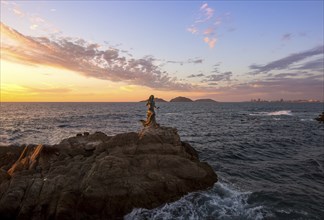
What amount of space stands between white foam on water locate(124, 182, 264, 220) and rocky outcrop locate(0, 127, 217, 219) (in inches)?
18.5

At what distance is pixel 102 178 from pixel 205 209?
6565 mm

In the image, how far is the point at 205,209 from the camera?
15.5m

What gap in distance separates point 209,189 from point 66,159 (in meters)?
10.5

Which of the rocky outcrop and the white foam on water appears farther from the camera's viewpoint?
the white foam on water

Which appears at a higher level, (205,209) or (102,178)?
(102,178)

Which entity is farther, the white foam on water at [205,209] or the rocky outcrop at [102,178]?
the white foam on water at [205,209]

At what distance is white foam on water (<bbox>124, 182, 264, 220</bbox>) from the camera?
14.5 metres

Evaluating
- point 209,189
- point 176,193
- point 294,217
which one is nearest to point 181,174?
point 176,193

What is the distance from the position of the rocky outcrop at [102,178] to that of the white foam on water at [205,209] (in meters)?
0.47

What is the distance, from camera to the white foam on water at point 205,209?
1445 centimetres

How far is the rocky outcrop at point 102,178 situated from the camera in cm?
1370

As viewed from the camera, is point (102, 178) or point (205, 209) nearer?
point (102, 178)

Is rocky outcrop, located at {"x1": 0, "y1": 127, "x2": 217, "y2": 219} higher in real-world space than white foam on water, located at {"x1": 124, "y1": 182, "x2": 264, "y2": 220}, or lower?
higher

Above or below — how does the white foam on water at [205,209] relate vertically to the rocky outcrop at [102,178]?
below
